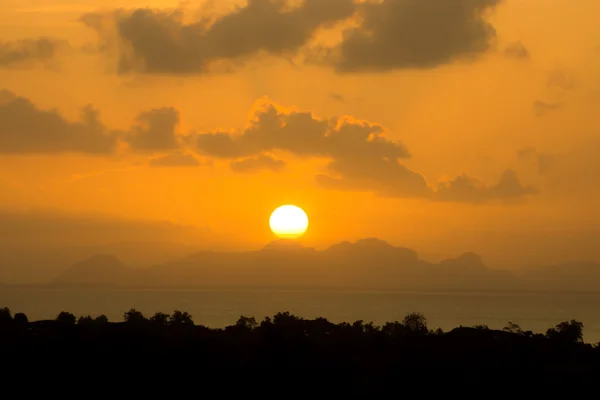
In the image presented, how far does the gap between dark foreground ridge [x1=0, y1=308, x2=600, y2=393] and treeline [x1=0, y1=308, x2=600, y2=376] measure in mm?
76

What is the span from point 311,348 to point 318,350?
583 millimetres

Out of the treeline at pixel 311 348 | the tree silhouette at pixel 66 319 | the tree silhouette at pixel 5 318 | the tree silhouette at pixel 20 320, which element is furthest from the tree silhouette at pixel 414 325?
the tree silhouette at pixel 5 318

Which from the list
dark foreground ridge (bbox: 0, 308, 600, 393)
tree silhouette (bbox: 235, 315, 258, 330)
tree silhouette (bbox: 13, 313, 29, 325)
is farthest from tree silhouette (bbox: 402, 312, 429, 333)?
tree silhouette (bbox: 13, 313, 29, 325)

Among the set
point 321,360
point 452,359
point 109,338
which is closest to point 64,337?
point 109,338

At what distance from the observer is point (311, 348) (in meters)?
71.0

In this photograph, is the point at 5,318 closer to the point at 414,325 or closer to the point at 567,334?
the point at 414,325

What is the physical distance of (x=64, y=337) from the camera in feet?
247

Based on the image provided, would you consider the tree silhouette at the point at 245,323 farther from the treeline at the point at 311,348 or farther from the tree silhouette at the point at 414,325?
the tree silhouette at the point at 414,325

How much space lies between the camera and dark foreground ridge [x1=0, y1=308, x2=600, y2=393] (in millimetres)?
65750

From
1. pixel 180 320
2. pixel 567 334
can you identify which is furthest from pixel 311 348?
pixel 180 320

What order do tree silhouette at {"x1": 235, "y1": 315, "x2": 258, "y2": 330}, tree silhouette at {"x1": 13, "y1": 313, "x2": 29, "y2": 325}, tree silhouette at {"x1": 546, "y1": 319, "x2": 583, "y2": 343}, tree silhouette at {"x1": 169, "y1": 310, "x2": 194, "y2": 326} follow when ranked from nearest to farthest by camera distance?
tree silhouette at {"x1": 546, "y1": 319, "x2": 583, "y2": 343}, tree silhouette at {"x1": 13, "y1": 313, "x2": 29, "y2": 325}, tree silhouette at {"x1": 235, "y1": 315, "x2": 258, "y2": 330}, tree silhouette at {"x1": 169, "y1": 310, "x2": 194, "y2": 326}

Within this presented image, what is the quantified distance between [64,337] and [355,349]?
81.0ft

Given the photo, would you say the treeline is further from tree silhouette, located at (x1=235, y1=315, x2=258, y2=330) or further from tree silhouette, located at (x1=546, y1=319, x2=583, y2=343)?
tree silhouette, located at (x1=235, y1=315, x2=258, y2=330)

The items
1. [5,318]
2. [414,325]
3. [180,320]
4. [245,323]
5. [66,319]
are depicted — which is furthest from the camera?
[180,320]
